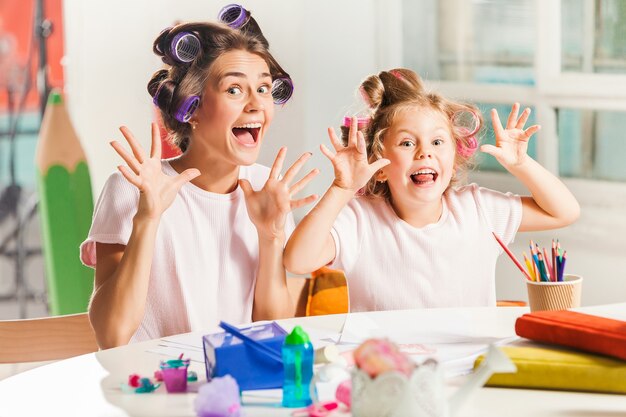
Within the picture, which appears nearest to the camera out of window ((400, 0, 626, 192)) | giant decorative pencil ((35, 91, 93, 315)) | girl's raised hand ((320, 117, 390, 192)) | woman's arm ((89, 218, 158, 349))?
woman's arm ((89, 218, 158, 349))

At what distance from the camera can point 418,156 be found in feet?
5.78

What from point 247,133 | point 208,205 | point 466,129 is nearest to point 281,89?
point 247,133

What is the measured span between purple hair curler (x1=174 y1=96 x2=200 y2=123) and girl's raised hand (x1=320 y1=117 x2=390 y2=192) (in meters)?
0.25

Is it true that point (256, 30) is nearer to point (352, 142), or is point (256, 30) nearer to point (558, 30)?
point (352, 142)

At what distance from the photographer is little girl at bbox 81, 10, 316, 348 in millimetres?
1674

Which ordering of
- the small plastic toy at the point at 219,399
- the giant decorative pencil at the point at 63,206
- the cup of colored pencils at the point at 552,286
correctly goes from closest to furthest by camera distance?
the small plastic toy at the point at 219,399 → the cup of colored pencils at the point at 552,286 → the giant decorative pencil at the point at 63,206

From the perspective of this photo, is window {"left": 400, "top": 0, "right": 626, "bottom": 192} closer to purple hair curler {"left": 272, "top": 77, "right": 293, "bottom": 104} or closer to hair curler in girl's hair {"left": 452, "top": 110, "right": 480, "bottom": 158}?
hair curler in girl's hair {"left": 452, "top": 110, "right": 480, "bottom": 158}

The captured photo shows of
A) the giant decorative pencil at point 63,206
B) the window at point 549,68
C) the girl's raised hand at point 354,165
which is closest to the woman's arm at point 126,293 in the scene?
the girl's raised hand at point 354,165

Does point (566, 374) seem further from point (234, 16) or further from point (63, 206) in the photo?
point (63, 206)

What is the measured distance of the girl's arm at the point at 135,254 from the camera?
5.06 ft

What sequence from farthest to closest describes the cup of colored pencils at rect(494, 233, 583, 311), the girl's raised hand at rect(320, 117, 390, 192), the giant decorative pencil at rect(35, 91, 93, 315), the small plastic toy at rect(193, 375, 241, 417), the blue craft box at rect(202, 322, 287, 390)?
1. the giant decorative pencil at rect(35, 91, 93, 315)
2. the girl's raised hand at rect(320, 117, 390, 192)
3. the cup of colored pencils at rect(494, 233, 583, 311)
4. the blue craft box at rect(202, 322, 287, 390)
5. the small plastic toy at rect(193, 375, 241, 417)

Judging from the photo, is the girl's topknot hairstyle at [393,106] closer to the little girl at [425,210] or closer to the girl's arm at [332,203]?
the little girl at [425,210]

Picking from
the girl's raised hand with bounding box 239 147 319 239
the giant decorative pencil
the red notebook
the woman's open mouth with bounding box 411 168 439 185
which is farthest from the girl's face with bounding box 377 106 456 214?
the giant decorative pencil

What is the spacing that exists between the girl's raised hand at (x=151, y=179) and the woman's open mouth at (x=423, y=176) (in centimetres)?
41
